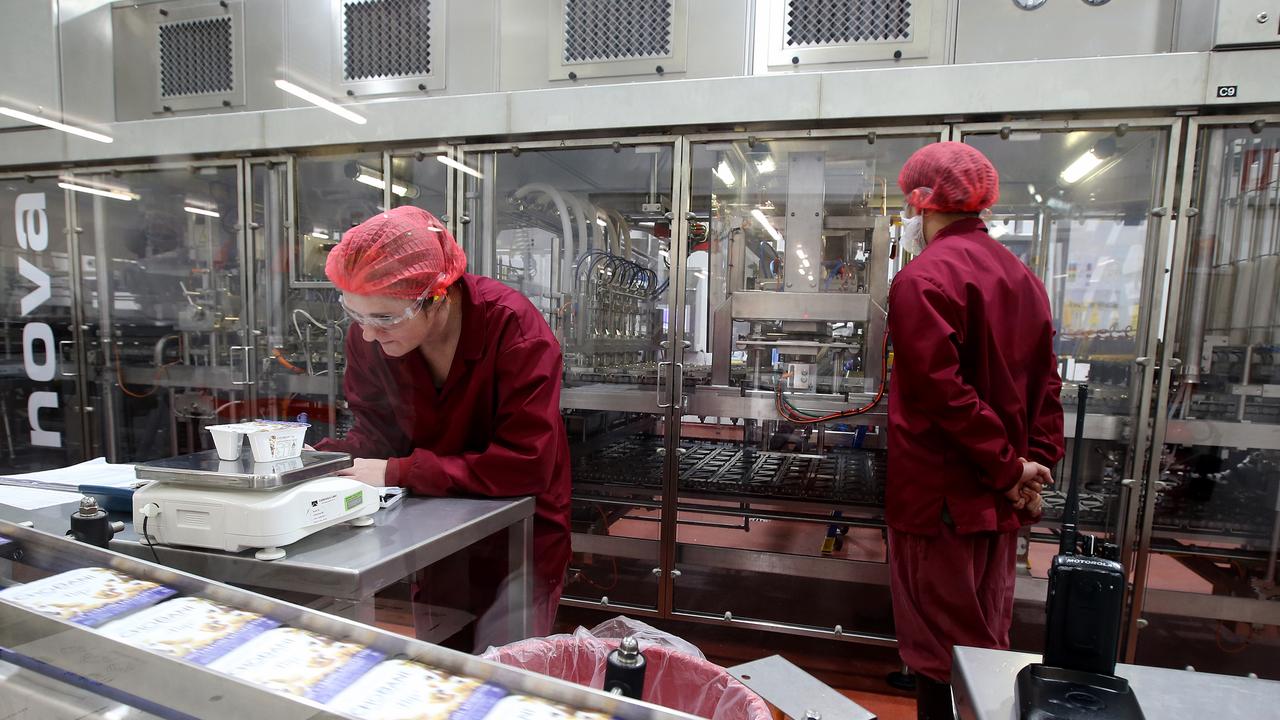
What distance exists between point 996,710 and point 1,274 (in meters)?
4.22

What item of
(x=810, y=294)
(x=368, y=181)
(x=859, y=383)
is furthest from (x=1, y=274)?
(x=859, y=383)

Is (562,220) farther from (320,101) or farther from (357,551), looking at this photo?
(357,551)

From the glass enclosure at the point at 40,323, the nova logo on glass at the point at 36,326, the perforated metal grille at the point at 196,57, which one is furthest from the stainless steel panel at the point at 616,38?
the nova logo on glass at the point at 36,326

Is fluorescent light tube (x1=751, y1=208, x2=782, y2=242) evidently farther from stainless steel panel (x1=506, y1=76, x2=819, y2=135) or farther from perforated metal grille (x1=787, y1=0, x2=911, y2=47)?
perforated metal grille (x1=787, y1=0, x2=911, y2=47)

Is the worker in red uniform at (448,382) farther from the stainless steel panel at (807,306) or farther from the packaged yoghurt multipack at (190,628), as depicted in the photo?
the stainless steel panel at (807,306)

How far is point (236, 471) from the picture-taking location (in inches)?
34.1

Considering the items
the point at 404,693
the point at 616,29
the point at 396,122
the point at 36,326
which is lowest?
the point at 404,693

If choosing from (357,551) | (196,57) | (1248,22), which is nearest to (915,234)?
(1248,22)

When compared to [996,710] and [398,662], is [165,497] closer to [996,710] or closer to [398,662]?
[398,662]

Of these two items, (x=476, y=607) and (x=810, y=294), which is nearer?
(x=476, y=607)

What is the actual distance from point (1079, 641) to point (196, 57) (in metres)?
3.50

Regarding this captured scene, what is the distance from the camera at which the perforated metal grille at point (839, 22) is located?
2.07m

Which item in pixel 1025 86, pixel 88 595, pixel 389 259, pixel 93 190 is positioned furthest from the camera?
pixel 93 190

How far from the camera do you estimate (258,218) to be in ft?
8.49
